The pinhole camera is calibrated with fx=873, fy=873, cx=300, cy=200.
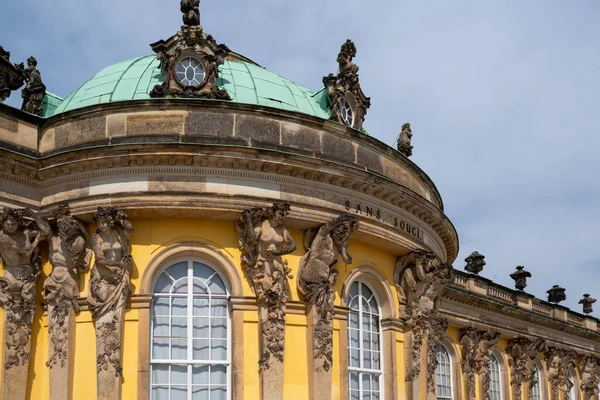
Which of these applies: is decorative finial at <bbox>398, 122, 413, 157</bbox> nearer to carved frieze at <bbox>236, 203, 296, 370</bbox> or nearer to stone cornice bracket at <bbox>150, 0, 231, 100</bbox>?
stone cornice bracket at <bbox>150, 0, 231, 100</bbox>

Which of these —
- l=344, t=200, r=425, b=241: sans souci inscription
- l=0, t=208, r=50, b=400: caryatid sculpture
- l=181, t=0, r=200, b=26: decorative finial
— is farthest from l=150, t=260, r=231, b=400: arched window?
l=181, t=0, r=200, b=26: decorative finial

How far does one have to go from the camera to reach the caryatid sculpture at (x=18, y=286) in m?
16.8

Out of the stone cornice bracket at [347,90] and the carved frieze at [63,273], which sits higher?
the stone cornice bracket at [347,90]

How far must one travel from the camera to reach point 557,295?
128 ft

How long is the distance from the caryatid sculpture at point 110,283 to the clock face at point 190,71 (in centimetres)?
367

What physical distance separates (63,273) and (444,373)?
15.3 meters

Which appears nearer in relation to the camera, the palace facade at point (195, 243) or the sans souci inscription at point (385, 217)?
the palace facade at point (195, 243)

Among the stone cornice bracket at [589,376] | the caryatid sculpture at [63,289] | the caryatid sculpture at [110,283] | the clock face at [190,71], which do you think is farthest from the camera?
the stone cornice bracket at [589,376]

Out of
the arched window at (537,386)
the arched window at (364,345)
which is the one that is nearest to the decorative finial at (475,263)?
the arched window at (537,386)

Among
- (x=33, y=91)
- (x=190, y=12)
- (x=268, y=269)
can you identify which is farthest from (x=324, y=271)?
(x=33, y=91)

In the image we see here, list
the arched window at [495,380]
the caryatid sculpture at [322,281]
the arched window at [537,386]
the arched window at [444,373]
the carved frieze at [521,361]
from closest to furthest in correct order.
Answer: the caryatid sculpture at [322,281], the arched window at [444,373], the arched window at [495,380], the carved frieze at [521,361], the arched window at [537,386]

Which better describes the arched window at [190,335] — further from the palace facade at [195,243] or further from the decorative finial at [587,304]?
the decorative finial at [587,304]

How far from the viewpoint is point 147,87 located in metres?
19.6

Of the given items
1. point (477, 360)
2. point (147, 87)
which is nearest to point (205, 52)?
point (147, 87)
